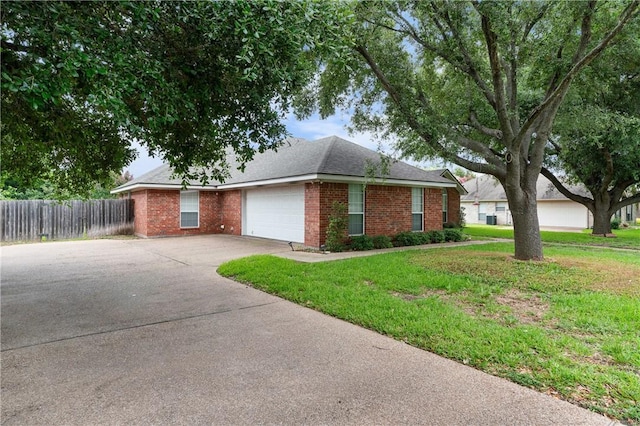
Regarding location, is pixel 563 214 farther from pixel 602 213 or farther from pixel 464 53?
pixel 464 53

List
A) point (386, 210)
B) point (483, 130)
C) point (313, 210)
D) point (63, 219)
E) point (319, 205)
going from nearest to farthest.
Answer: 1. point (483, 130)
2. point (319, 205)
3. point (313, 210)
4. point (386, 210)
5. point (63, 219)

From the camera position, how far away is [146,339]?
14.1ft

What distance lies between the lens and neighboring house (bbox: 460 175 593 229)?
2567cm

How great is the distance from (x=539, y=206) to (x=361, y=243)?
918 inches

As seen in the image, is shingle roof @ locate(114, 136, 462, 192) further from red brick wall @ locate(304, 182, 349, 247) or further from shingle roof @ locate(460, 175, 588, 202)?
shingle roof @ locate(460, 175, 588, 202)

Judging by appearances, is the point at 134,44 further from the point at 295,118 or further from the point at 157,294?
the point at 295,118

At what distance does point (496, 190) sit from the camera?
1243 inches

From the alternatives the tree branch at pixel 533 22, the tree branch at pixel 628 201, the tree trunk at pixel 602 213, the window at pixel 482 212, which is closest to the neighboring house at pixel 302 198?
the tree branch at pixel 533 22

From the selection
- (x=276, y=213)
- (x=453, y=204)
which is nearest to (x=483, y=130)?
(x=276, y=213)

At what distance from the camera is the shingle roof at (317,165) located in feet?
39.8

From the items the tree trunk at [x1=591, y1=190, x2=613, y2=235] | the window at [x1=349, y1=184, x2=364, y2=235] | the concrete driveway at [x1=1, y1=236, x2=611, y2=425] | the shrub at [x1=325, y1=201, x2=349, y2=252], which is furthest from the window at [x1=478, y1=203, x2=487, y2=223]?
the concrete driveway at [x1=1, y1=236, x2=611, y2=425]

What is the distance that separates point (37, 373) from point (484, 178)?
124ft

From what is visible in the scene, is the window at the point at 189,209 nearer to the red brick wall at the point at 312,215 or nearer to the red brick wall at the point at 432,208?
the red brick wall at the point at 312,215

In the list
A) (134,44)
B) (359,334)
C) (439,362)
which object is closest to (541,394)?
(439,362)
